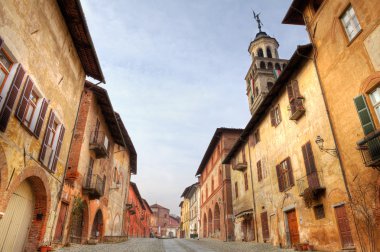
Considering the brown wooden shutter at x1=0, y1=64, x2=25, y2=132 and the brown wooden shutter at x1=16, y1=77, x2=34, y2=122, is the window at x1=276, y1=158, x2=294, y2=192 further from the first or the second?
the brown wooden shutter at x1=0, y1=64, x2=25, y2=132

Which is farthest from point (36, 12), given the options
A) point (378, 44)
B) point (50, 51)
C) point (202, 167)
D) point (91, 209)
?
point (202, 167)

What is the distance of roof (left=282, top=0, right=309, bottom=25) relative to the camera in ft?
44.1

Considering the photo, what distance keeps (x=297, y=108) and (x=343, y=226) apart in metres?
5.64

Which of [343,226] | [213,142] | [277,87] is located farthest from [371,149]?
[213,142]

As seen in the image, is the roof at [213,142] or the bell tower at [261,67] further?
the bell tower at [261,67]

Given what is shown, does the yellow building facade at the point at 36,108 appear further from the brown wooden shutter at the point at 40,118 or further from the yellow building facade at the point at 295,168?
the yellow building facade at the point at 295,168

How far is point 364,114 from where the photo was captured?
9.04 m

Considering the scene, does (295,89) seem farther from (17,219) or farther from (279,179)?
(17,219)

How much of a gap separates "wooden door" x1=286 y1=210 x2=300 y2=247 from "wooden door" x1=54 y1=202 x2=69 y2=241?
37.6 feet

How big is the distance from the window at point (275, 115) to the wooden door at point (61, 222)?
41.2 feet

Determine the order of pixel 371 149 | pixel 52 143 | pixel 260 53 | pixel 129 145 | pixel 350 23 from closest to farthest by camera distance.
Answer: pixel 371 149 → pixel 350 23 → pixel 52 143 → pixel 129 145 → pixel 260 53

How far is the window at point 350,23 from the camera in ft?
32.5

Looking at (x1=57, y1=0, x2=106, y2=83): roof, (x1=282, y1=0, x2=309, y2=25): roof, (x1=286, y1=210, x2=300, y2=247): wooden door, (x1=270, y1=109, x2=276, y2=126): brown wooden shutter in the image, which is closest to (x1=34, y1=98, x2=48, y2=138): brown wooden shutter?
(x1=57, y1=0, x2=106, y2=83): roof

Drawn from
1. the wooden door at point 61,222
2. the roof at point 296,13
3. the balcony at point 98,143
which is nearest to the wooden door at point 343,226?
the roof at point 296,13
